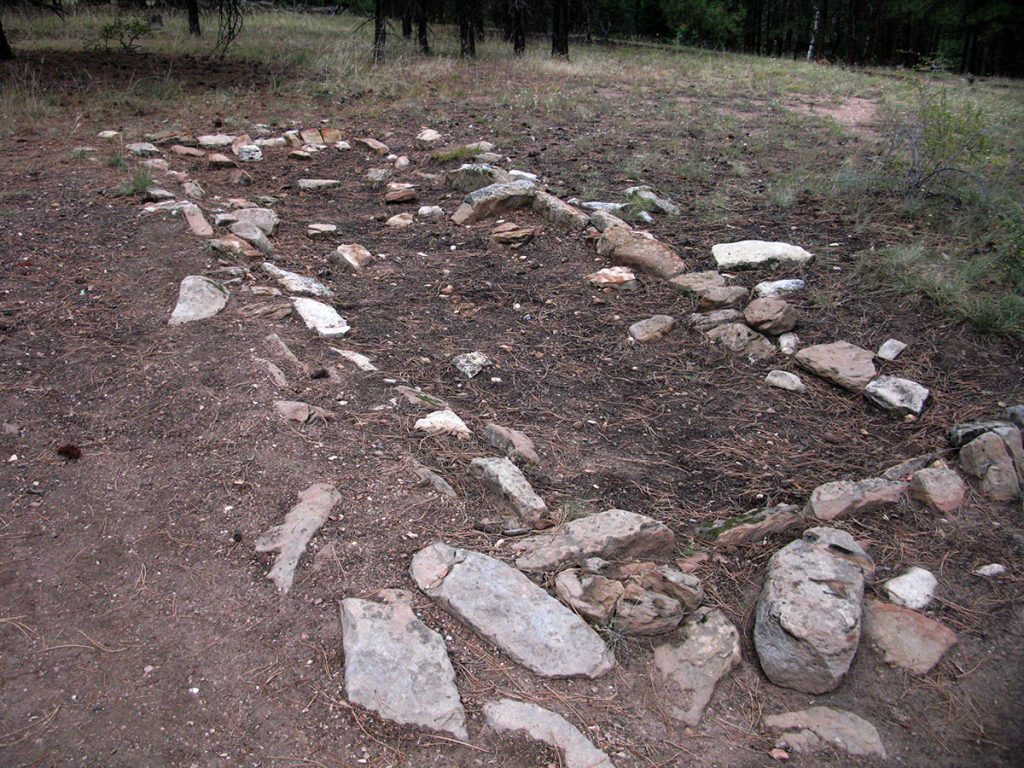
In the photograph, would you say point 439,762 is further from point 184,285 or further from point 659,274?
point 659,274

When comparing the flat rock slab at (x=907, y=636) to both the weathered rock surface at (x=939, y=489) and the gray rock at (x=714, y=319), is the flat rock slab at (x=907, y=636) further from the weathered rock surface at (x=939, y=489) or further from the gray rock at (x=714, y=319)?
the gray rock at (x=714, y=319)

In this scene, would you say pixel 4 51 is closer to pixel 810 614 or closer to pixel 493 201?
pixel 493 201

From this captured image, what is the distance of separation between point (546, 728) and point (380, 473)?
1185mm

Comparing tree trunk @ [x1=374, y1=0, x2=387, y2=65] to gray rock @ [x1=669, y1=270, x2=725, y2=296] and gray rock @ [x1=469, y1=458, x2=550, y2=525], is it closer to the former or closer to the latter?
gray rock @ [x1=669, y1=270, x2=725, y2=296]

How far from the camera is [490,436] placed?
309cm

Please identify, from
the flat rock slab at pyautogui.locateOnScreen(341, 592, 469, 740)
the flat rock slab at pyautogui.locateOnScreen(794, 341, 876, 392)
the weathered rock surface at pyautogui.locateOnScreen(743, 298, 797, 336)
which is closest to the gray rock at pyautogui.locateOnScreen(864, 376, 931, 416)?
the flat rock slab at pyautogui.locateOnScreen(794, 341, 876, 392)

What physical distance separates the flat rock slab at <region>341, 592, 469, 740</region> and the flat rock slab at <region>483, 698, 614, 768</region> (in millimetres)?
98

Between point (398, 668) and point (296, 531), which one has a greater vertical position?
point (296, 531)

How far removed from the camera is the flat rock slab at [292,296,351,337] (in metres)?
3.82

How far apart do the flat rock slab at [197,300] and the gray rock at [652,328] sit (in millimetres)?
2289

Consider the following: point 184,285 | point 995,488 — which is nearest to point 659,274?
point 995,488

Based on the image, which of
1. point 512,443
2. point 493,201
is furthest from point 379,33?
point 512,443

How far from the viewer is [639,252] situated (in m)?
4.76

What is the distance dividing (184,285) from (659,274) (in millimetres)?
2869
